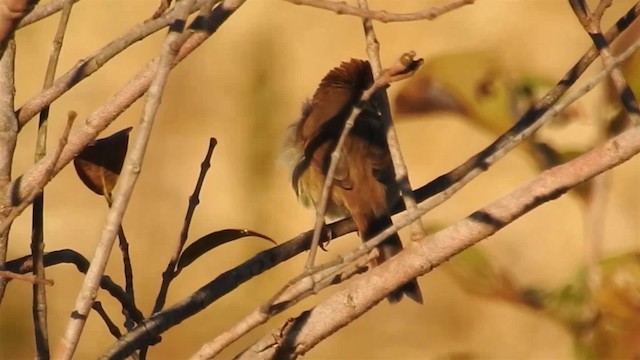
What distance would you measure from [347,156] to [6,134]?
64.4 inches

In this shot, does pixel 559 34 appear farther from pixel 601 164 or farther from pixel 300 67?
pixel 601 164

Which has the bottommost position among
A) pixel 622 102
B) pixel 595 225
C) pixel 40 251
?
pixel 595 225

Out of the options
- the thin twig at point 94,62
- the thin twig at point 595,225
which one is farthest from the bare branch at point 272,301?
the thin twig at point 595,225

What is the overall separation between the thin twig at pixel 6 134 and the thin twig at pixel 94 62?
0.8 inches

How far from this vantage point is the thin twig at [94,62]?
4.41ft

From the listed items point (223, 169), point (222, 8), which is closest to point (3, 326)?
point (223, 169)

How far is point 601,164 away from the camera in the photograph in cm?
137

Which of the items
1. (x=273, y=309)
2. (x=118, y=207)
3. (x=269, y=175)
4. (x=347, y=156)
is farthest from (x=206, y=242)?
(x=269, y=175)

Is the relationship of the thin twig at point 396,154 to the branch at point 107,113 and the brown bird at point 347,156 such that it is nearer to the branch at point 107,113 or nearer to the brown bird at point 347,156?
the branch at point 107,113

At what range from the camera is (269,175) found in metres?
3.61

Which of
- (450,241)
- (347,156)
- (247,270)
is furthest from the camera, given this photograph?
(347,156)

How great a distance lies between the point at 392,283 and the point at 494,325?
209cm

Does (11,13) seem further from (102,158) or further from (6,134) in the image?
(102,158)

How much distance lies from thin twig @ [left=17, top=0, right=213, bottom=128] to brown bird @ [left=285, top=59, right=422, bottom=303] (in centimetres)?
134
